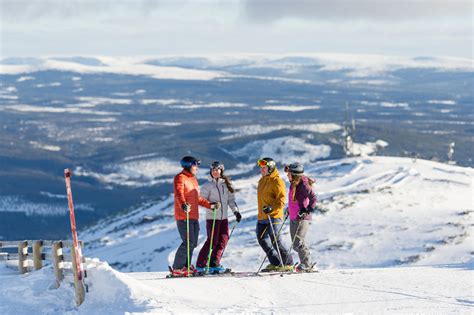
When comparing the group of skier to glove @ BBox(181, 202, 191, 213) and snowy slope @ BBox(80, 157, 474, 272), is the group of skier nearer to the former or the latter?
glove @ BBox(181, 202, 191, 213)

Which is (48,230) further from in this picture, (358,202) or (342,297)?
(342,297)

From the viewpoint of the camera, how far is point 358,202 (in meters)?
50.8

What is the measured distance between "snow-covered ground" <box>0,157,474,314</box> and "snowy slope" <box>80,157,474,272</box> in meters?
0.07

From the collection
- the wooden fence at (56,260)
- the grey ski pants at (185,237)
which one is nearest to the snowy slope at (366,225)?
the grey ski pants at (185,237)

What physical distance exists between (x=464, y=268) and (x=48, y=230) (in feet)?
473

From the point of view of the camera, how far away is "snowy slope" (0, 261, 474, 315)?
544 inches

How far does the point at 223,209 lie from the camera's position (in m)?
17.1

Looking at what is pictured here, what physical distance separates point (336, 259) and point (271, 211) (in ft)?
72.9

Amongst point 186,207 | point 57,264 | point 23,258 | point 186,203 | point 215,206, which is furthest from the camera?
point 23,258

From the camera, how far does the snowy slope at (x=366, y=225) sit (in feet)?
128

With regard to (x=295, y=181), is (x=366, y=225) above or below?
below

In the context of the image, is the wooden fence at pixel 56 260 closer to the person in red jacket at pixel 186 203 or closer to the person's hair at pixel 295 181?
the person in red jacket at pixel 186 203

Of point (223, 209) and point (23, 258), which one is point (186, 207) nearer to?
point (223, 209)

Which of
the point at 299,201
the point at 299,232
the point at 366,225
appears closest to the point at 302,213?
the point at 299,201
